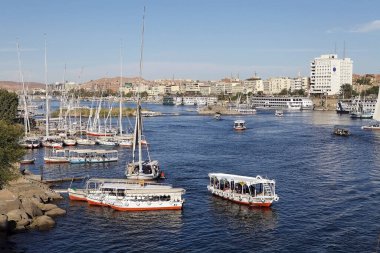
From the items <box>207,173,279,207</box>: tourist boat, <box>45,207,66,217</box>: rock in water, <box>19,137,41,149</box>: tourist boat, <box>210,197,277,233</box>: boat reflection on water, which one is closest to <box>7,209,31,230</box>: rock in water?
<box>45,207,66,217</box>: rock in water

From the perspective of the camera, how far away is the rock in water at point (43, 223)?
106 feet

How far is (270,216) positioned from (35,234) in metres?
16.7

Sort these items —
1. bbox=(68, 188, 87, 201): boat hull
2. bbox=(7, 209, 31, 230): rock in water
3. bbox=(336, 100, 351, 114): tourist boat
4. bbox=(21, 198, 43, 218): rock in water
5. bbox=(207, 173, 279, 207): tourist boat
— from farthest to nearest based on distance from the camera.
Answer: bbox=(336, 100, 351, 114): tourist boat, bbox=(68, 188, 87, 201): boat hull, bbox=(207, 173, 279, 207): tourist boat, bbox=(21, 198, 43, 218): rock in water, bbox=(7, 209, 31, 230): rock in water

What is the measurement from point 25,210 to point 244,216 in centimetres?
1583

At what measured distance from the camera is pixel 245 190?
129 ft

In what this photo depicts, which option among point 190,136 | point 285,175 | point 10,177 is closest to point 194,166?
point 285,175

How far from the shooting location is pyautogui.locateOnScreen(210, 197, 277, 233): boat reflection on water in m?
32.9

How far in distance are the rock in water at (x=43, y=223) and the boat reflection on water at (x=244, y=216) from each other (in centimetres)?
1183

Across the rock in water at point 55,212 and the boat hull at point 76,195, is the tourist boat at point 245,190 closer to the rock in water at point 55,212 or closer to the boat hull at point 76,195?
the boat hull at point 76,195

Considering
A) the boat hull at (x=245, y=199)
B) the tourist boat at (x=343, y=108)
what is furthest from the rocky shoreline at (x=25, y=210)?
the tourist boat at (x=343, y=108)

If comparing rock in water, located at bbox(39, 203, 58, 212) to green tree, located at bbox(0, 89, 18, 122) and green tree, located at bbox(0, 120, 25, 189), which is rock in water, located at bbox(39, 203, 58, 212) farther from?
green tree, located at bbox(0, 89, 18, 122)

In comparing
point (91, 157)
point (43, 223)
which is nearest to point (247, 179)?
point (43, 223)

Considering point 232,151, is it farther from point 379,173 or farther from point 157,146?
point 379,173

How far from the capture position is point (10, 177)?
1350 inches
